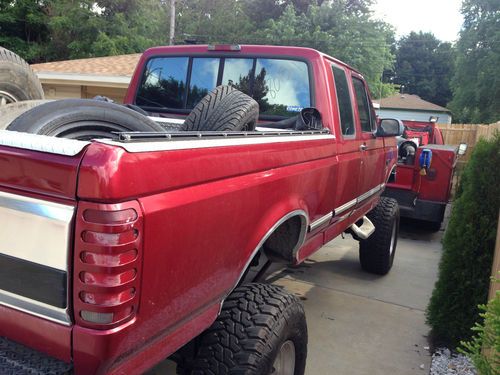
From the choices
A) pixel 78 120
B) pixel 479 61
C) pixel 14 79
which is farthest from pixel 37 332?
pixel 479 61

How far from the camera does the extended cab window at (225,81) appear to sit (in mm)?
3580

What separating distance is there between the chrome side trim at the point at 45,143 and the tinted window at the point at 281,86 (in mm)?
2333

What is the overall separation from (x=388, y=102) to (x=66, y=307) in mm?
49140

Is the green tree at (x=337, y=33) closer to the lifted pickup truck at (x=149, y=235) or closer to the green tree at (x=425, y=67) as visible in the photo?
the lifted pickup truck at (x=149, y=235)

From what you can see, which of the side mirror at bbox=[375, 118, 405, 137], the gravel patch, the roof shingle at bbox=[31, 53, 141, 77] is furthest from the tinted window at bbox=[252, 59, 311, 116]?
the roof shingle at bbox=[31, 53, 141, 77]

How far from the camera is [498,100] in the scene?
98.1ft

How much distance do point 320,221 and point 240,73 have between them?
1393 mm

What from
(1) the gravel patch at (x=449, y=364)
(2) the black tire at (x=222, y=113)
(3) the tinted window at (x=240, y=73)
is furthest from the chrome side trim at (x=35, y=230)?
(1) the gravel patch at (x=449, y=364)

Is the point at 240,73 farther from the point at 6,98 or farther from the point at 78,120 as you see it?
the point at 78,120

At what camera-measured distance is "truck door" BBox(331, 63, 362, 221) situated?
3502 mm

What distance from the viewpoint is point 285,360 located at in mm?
2447

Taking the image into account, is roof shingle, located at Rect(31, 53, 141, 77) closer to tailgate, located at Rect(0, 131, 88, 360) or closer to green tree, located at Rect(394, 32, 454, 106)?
tailgate, located at Rect(0, 131, 88, 360)

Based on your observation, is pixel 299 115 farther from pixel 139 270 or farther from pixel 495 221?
pixel 139 270

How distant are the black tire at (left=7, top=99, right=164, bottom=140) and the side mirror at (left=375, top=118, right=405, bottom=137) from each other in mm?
3059
